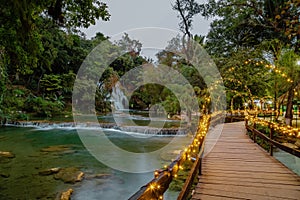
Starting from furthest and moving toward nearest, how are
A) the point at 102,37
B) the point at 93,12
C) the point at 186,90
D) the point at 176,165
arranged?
the point at 102,37 < the point at 186,90 < the point at 93,12 < the point at 176,165

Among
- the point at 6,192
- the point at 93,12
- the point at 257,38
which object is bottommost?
the point at 6,192

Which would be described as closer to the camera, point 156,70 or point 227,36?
point 227,36

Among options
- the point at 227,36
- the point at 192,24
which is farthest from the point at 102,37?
the point at 227,36

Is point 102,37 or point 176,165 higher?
point 102,37

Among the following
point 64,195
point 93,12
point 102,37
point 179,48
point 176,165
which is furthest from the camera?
point 102,37

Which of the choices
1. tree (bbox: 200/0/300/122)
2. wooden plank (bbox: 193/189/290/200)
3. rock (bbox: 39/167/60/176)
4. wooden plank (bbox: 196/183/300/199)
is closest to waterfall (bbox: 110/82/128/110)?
tree (bbox: 200/0/300/122)

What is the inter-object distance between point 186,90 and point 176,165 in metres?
10.3

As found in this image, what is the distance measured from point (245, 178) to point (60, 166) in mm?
5596

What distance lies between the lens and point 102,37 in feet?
95.7

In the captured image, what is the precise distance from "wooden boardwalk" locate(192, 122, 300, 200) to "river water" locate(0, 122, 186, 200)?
1.58m

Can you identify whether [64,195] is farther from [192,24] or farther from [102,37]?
[102,37]

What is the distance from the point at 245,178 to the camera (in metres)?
3.56

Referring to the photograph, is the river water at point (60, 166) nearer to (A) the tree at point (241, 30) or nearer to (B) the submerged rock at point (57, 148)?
(B) the submerged rock at point (57, 148)

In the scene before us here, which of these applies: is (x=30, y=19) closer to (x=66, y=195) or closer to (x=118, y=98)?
(x=66, y=195)
